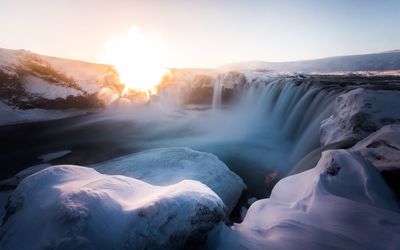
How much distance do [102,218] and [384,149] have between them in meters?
4.91

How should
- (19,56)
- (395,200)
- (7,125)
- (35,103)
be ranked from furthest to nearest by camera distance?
1. (19,56)
2. (35,103)
3. (7,125)
4. (395,200)

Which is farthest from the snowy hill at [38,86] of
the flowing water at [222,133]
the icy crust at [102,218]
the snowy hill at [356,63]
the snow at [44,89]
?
the snowy hill at [356,63]

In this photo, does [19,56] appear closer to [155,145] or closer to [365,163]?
[155,145]

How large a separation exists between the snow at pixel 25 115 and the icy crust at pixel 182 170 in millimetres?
14266

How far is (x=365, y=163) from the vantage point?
397cm

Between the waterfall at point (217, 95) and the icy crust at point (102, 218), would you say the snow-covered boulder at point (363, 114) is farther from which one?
the waterfall at point (217, 95)

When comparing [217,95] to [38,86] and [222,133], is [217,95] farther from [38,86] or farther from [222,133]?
[38,86]

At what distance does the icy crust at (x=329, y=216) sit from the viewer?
281 cm

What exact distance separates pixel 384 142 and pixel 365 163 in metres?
1.20

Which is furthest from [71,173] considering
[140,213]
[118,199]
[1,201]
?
[1,201]

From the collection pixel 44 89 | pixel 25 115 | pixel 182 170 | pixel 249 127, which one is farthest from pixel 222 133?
pixel 44 89

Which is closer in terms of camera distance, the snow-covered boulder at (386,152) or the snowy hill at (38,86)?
the snow-covered boulder at (386,152)

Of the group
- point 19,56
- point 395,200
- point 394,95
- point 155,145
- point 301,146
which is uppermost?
point 19,56

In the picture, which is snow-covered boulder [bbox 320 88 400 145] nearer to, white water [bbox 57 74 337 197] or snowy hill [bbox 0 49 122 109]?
white water [bbox 57 74 337 197]
